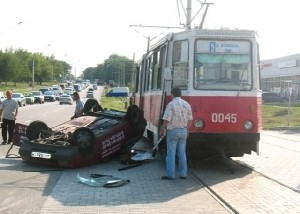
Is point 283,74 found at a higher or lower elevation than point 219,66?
higher

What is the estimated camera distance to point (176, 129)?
33.3ft

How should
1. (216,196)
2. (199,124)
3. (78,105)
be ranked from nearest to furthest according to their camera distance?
(216,196) < (199,124) < (78,105)

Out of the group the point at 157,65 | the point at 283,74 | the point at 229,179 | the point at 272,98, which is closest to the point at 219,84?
the point at 229,179

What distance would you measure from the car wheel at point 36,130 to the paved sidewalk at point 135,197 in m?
2.15

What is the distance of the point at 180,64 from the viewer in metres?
11.7

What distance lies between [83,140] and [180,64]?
2680mm

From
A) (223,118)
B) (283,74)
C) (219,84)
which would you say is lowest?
(223,118)

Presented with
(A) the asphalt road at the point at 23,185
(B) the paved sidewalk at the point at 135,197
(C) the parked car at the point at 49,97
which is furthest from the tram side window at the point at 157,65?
(C) the parked car at the point at 49,97

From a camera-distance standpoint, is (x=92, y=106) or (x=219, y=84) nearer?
(x=219, y=84)

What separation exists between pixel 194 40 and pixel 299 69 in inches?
2311

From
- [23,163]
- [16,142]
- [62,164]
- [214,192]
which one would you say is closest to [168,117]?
[214,192]

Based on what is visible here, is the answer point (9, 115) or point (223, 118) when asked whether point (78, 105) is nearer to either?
point (9, 115)

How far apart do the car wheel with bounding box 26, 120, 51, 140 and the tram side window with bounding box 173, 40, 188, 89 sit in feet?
10.9

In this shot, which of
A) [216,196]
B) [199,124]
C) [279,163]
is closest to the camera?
[216,196]
